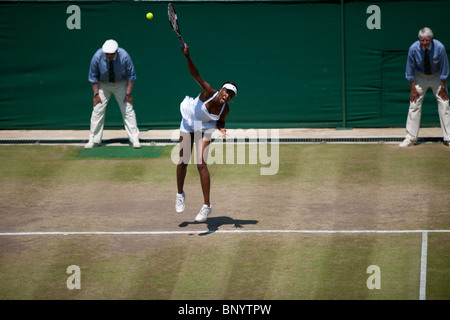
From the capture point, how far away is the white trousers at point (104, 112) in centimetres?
1531

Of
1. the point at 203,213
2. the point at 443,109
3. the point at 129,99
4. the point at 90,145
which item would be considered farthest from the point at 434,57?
the point at 90,145

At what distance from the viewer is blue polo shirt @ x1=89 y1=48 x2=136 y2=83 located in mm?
14992

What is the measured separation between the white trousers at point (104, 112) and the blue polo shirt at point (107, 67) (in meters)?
0.17

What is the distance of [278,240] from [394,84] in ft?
24.2

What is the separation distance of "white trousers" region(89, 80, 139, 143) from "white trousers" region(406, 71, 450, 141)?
16.9 feet

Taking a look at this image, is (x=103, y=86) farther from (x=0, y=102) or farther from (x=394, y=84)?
(x=394, y=84)

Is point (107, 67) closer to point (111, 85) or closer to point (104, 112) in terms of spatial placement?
point (111, 85)

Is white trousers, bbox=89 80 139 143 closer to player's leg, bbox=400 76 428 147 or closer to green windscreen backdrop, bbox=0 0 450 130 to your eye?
green windscreen backdrop, bbox=0 0 450 130

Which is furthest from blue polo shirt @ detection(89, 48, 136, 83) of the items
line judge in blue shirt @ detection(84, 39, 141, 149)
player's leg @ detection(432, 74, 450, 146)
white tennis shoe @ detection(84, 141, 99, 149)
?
player's leg @ detection(432, 74, 450, 146)

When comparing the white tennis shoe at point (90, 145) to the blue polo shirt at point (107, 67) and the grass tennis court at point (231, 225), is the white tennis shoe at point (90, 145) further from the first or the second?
the blue polo shirt at point (107, 67)

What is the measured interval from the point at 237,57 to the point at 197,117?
619 centimetres

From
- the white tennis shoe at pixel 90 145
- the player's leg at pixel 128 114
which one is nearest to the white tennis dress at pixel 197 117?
the player's leg at pixel 128 114

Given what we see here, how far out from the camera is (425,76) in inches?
580
